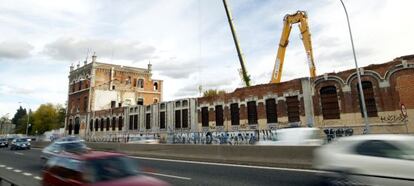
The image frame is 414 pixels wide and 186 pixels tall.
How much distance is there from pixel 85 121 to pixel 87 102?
12.3ft

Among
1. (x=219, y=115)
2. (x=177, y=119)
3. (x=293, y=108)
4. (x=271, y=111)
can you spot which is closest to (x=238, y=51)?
(x=219, y=115)

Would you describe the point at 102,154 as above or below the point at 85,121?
below

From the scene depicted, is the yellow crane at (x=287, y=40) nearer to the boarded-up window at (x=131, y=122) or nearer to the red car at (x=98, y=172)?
the boarded-up window at (x=131, y=122)

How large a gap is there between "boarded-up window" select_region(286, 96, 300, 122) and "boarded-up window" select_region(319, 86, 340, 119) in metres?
2.44

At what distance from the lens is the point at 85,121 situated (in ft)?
202

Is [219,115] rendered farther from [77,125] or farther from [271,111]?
[77,125]

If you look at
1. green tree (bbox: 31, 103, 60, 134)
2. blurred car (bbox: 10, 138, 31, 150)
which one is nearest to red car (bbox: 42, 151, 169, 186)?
blurred car (bbox: 10, 138, 31, 150)

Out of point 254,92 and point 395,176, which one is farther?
point 254,92

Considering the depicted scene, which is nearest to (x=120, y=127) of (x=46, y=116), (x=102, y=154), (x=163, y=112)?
(x=163, y=112)

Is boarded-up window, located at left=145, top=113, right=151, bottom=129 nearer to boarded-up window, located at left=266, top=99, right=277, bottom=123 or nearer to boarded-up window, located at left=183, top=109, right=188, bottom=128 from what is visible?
boarded-up window, located at left=183, top=109, right=188, bottom=128

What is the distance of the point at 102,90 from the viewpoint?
204 ft

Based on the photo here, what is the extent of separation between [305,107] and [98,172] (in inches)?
995

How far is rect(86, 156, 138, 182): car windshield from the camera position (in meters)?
5.77

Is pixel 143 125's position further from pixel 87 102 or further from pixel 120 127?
pixel 87 102
